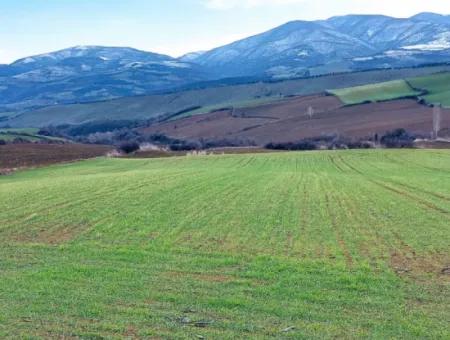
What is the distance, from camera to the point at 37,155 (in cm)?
7950

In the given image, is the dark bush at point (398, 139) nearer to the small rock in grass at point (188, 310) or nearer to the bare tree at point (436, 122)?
the bare tree at point (436, 122)

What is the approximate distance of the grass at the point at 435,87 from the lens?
126 meters

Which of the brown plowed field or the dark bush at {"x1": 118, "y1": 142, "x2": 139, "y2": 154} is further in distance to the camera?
the brown plowed field

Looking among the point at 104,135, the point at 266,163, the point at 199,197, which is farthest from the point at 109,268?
the point at 104,135

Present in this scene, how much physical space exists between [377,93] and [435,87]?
45.8 ft

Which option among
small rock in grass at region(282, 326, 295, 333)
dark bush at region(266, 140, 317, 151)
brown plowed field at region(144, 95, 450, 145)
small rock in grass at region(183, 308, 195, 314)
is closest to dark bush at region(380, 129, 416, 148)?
brown plowed field at region(144, 95, 450, 145)

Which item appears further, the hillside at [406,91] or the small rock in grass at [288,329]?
the hillside at [406,91]

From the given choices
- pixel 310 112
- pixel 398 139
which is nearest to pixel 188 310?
pixel 398 139

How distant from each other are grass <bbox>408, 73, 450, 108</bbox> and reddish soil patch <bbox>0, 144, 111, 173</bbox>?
244 ft

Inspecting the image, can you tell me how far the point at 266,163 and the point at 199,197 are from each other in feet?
118

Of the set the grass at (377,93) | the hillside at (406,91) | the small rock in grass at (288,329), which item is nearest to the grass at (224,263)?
the small rock in grass at (288,329)

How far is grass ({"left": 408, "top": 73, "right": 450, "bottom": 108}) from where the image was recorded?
126 meters

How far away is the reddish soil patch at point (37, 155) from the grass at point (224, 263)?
3844cm

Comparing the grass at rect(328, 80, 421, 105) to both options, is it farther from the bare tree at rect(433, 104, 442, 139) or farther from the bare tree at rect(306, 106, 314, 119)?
the bare tree at rect(433, 104, 442, 139)
